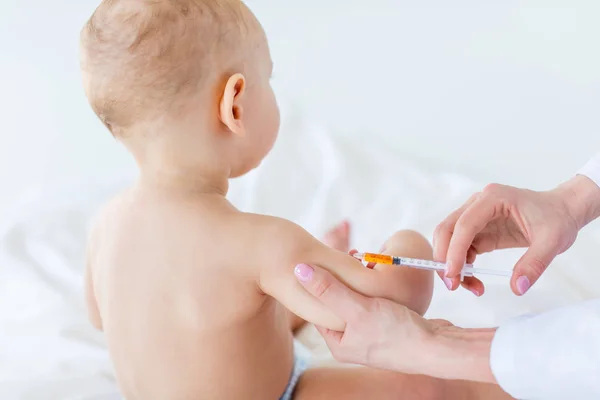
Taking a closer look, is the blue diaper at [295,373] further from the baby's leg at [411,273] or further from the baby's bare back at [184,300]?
the baby's leg at [411,273]

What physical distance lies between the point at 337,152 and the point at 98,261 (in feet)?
2.74

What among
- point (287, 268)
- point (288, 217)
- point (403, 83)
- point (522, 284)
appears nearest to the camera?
point (287, 268)

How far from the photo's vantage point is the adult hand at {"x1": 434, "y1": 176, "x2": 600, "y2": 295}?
3.57ft

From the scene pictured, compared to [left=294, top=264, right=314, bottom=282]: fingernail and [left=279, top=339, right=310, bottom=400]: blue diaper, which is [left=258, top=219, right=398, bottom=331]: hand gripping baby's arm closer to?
[left=294, top=264, right=314, bottom=282]: fingernail

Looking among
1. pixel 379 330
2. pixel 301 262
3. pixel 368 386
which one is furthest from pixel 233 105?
pixel 368 386

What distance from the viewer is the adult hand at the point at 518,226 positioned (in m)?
1.09

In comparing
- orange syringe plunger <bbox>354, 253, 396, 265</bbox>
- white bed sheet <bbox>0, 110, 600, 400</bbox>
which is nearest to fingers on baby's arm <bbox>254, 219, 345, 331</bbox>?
orange syringe plunger <bbox>354, 253, 396, 265</bbox>

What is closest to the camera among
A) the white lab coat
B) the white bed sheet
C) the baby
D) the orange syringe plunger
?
the white lab coat

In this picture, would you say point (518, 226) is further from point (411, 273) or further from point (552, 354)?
point (552, 354)

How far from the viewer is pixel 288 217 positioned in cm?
171

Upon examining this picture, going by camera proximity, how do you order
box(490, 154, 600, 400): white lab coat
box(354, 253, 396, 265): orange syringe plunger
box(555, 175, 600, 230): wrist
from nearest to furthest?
box(490, 154, 600, 400): white lab coat, box(354, 253, 396, 265): orange syringe plunger, box(555, 175, 600, 230): wrist

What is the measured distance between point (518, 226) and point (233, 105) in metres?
0.48

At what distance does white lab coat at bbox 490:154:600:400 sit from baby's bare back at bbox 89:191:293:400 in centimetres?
31

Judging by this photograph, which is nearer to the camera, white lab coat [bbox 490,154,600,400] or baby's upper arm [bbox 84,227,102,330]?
white lab coat [bbox 490,154,600,400]
